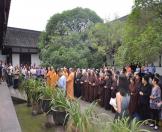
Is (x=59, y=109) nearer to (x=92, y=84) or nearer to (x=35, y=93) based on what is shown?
(x=35, y=93)

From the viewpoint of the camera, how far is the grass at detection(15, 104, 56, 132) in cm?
953

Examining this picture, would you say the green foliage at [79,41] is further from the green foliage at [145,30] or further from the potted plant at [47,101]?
the potted plant at [47,101]

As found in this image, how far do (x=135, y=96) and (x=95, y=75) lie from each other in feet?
16.4

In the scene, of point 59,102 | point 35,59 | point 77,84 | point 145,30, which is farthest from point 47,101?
point 35,59

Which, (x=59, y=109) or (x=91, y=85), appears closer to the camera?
(x=59, y=109)

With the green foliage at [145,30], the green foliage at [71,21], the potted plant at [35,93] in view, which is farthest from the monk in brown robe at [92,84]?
the green foliage at [71,21]

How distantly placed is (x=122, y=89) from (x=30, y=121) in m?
4.54

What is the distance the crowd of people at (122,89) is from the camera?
774cm

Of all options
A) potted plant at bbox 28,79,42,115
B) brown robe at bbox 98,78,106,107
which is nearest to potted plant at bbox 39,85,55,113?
potted plant at bbox 28,79,42,115

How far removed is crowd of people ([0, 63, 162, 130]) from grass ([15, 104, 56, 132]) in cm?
118

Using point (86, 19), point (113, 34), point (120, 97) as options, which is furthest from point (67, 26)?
point (120, 97)

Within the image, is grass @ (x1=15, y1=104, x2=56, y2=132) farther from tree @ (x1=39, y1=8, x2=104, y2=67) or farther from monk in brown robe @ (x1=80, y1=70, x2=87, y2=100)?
tree @ (x1=39, y1=8, x2=104, y2=67)

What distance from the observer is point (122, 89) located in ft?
23.4

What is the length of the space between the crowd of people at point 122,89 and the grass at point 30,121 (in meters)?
1.18
